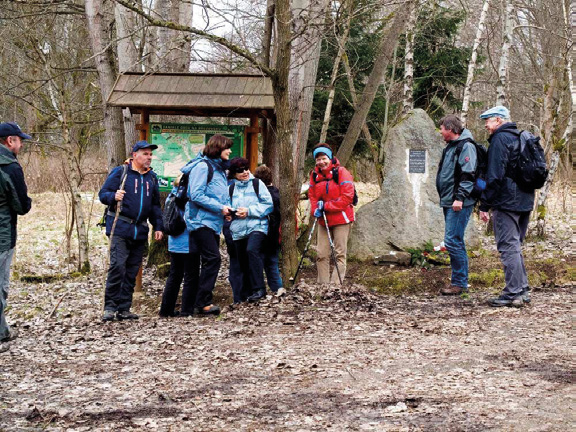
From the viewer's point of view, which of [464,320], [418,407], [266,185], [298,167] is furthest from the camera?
[298,167]

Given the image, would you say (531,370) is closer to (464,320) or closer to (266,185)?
(464,320)

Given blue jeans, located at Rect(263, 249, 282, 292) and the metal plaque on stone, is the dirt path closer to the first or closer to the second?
blue jeans, located at Rect(263, 249, 282, 292)

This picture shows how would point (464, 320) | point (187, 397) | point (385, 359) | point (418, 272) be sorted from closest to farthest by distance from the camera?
point (187, 397), point (385, 359), point (464, 320), point (418, 272)

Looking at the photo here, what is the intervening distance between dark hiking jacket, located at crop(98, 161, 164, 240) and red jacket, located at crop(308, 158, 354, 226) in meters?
2.03

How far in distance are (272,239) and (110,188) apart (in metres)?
2.01

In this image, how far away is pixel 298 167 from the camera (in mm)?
10492

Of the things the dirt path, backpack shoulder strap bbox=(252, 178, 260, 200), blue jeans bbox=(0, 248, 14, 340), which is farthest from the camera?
backpack shoulder strap bbox=(252, 178, 260, 200)

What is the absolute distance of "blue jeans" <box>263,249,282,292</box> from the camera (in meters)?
8.33

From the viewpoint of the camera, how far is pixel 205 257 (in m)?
7.68

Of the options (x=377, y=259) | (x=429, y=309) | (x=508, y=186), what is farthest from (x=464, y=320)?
(x=377, y=259)

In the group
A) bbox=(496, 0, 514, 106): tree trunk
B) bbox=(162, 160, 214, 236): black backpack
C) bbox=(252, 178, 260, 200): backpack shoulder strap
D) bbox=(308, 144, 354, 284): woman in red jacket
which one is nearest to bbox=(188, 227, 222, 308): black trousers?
bbox=(162, 160, 214, 236): black backpack

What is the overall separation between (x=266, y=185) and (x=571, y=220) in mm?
10143

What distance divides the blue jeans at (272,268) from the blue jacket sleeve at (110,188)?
6.37ft

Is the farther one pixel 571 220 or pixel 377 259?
pixel 571 220
